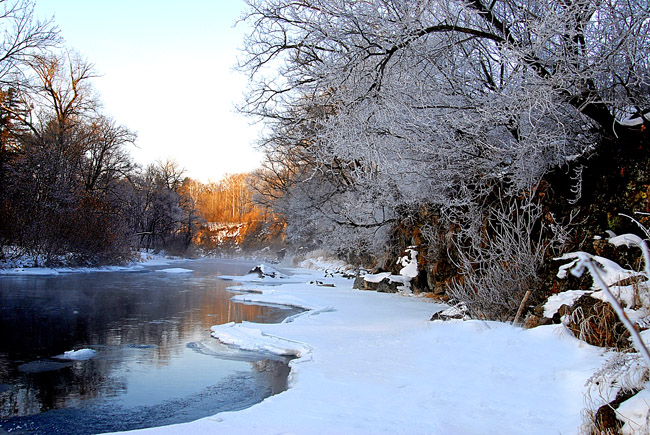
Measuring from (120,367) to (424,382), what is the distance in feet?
12.8

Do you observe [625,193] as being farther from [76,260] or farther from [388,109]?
[76,260]

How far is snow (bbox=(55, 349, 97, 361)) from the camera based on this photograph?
6.92m

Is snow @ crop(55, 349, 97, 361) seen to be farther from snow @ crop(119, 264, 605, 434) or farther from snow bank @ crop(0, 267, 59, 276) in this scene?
snow bank @ crop(0, 267, 59, 276)

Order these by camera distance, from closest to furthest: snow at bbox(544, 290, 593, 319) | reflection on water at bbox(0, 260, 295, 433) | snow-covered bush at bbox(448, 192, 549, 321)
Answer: reflection on water at bbox(0, 260, 295, 433) < snow at bbox(544, 290, 593, 319) < snow-covered bush at bbox(448, 192, 549, 321)

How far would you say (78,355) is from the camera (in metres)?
7.01

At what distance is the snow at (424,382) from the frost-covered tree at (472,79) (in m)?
2.65

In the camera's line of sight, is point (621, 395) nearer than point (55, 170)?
Yes

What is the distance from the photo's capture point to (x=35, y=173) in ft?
74.8

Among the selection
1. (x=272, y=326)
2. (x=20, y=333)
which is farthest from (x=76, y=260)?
(x=272, y=326)

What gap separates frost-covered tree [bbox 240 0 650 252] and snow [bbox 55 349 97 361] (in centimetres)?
456

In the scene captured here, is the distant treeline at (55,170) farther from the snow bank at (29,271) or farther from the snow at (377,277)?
the snow at (377,277)

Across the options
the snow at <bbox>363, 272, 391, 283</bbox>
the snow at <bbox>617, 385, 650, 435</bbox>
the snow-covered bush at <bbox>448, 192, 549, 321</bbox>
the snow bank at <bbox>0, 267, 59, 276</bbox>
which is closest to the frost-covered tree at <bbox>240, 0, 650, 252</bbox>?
the snow-covered bush at <bbox>448, 192, 549, 321</bbox>

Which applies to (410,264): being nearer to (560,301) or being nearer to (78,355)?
(560,301)

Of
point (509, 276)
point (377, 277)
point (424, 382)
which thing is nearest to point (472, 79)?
point (509, 276)
